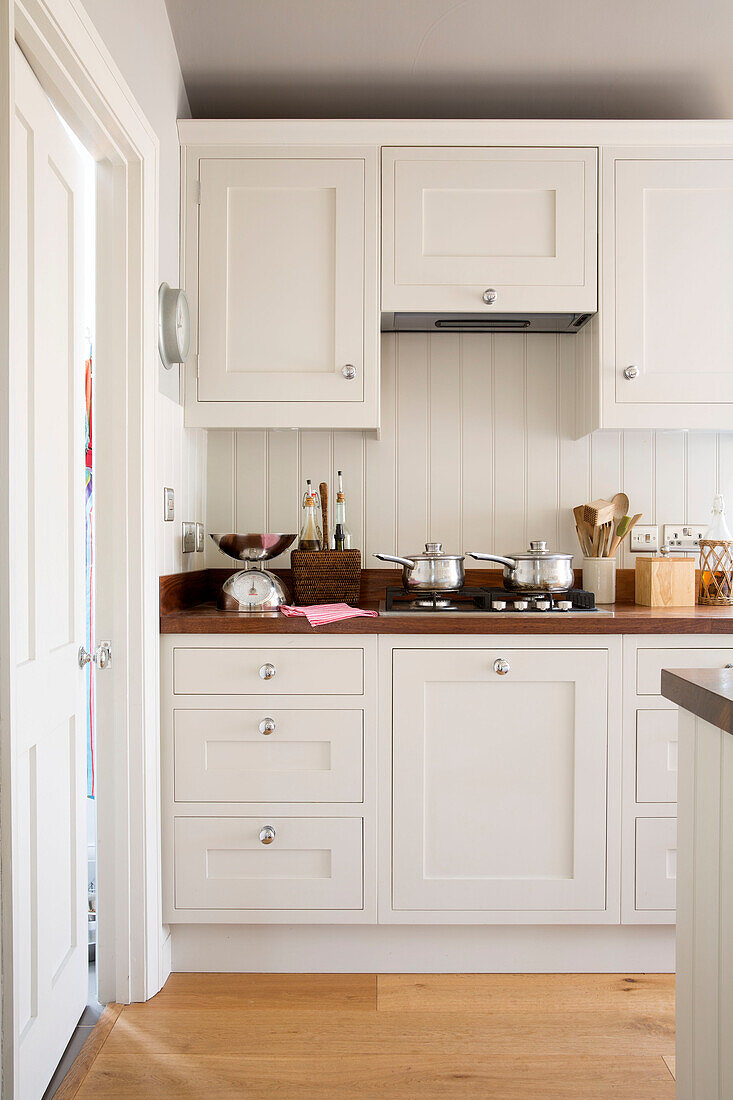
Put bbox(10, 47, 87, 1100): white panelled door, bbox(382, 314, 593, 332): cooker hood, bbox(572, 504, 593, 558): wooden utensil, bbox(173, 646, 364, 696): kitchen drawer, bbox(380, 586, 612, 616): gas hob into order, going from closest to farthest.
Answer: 1. bbox(10, 47, 87, 1100): white panelled door
2. bbox(173, 646, 364, 696): kitchen drawer
3. bbox(380, 586, 612, 616): gas hob
4. bbox(382, 314, 593, 332): cooker hood
5. bbox(572, 504, 593, 558): wooden utensil

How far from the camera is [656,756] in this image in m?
2.01

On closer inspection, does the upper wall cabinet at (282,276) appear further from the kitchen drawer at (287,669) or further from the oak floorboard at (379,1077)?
the oak floorboard at (379,1077)

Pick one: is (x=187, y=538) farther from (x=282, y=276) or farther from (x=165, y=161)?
(x=165, y=161)

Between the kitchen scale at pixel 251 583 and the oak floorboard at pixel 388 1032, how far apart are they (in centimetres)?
98

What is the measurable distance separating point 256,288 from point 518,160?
0.82 metres

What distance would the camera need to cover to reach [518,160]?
88.4 inches

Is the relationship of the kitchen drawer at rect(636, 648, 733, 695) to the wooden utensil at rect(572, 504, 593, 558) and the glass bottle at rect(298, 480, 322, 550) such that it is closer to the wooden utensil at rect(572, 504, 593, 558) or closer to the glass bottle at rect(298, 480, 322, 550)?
the wooden utensil at rect(572, 504, 593, 558)

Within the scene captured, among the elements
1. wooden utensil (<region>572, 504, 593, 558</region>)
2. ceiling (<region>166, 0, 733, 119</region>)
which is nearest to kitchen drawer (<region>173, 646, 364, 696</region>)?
wooden utensil (<region>572, 504, 593, 558</region>)

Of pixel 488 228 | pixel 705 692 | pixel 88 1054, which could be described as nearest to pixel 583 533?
pixel 488 228

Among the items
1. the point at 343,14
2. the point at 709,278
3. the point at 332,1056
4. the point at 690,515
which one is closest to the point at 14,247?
the point at 343,14

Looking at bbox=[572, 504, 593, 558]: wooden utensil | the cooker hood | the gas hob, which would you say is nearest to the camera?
the gas hob

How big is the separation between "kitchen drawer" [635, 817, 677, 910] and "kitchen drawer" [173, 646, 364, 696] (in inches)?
31.6

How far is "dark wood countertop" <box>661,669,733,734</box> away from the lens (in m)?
0.96

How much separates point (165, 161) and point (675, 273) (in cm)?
144
